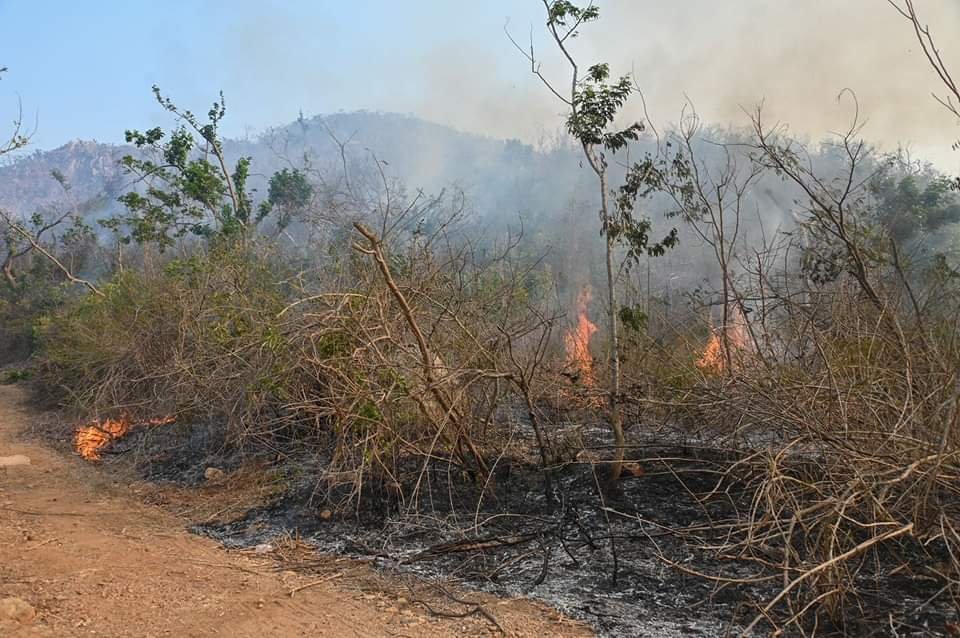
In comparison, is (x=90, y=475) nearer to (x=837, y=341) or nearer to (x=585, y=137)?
(x=585, y=137)

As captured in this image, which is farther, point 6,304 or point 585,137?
point 6,304

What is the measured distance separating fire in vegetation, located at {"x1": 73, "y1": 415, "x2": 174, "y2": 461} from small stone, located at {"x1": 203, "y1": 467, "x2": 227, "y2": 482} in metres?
2.14

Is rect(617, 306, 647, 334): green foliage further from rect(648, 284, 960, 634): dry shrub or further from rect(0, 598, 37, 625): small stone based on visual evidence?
rect(0, 598, 37, 625): small stone

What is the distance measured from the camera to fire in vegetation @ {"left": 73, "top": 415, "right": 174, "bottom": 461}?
947cm

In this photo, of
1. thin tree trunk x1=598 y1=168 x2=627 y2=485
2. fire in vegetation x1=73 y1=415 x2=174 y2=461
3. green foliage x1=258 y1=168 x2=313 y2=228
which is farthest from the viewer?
green foliage x1=258 y1=168 x2=313 y2=228

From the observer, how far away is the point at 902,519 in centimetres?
388

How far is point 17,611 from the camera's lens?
350 centimetres

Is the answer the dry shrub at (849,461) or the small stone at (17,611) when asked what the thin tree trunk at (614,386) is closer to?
the dry shrub at (849,461)

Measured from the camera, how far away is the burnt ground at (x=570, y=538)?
397 cm

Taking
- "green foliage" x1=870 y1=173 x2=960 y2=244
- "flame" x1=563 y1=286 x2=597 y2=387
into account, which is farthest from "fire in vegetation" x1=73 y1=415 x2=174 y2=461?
"green foliage" x1=870 y1=173 x2=960 y2=244

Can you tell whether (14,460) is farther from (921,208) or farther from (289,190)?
(921,208)

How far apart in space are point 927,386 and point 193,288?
362 inches

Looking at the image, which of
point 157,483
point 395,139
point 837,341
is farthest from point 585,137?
point 395,139

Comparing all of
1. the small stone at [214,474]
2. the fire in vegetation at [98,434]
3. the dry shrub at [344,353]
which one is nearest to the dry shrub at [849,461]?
the dry shrub at [344,353]
